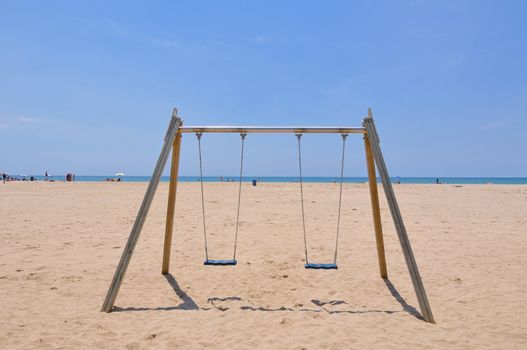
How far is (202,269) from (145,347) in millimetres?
2751

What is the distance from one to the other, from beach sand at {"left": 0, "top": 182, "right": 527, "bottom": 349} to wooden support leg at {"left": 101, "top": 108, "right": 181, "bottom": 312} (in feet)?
0.88

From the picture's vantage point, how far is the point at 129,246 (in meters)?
4.14

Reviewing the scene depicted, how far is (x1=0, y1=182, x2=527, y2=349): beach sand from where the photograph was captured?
344 cm

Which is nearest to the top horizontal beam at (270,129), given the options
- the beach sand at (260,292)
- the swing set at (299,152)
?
the swing set at (299,152)

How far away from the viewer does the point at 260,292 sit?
485 centimetres

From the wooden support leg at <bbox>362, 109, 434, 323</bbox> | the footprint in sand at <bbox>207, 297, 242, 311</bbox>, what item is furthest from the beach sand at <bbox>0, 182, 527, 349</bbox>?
the wooden support leg at <bbox>362, 109, 434, 323</bbox>

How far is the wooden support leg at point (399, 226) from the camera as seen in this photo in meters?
3.92

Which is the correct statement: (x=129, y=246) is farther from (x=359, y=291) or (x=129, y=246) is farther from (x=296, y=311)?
(x=359, y=291)

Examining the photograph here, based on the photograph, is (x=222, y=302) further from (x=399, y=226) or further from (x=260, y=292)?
(x=399, y=226)

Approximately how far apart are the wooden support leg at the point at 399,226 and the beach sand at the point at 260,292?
0.21m

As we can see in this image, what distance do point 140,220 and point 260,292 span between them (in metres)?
2.02

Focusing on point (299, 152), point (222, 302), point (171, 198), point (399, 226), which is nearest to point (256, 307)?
point (222, 302)

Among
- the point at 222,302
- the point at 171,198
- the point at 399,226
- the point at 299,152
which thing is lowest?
the point at 222,302

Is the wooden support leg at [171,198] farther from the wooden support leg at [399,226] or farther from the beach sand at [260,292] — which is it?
the wooden support leg at [399,226]
